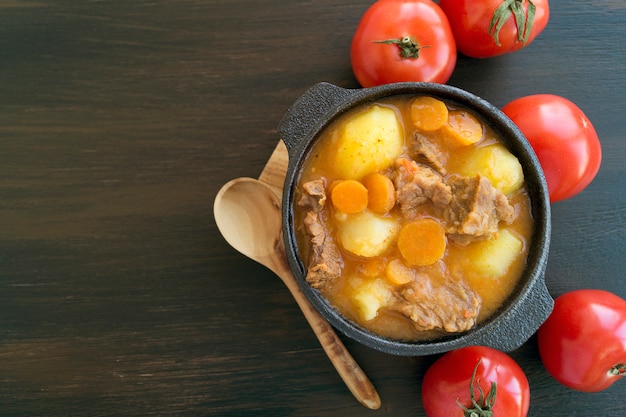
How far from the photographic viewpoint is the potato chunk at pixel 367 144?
1.63 metres

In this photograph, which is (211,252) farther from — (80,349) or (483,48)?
(483,48)

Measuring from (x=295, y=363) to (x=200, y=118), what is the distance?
111 cm

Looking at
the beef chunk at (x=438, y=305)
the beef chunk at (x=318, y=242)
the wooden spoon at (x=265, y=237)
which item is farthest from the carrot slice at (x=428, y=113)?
the wooden spoon at (x=265, y=237)

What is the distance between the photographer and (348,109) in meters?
1.66

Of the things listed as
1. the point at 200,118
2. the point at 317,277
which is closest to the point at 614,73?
the point at 317,277

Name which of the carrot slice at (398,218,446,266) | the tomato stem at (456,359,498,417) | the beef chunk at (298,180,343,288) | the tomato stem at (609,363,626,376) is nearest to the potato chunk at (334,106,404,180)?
the beef chunk at (298,180,343,288)

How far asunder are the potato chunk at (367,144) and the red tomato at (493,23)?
0.59 m

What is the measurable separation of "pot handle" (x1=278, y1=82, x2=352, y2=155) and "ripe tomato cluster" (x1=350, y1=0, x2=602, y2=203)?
0.27m

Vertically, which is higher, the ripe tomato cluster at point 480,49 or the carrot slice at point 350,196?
the ripe tomato cluster at point 480,49

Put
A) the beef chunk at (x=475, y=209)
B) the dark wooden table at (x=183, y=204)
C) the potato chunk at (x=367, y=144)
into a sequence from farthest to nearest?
the dark wooden table at (x=183, y=204) → the potato chunk at (x=367, y=144) → the beef chunk at (x=475, y=209)

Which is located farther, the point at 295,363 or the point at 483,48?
the point at 295,363

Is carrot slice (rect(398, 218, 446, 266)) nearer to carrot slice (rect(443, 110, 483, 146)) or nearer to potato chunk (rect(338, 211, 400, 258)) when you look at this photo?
potato chunk (rect(338, 211, 400, 258))

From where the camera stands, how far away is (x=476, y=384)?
188 centimetres

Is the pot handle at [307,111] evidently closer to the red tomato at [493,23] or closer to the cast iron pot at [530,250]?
the cast iron pot at [530,250]
